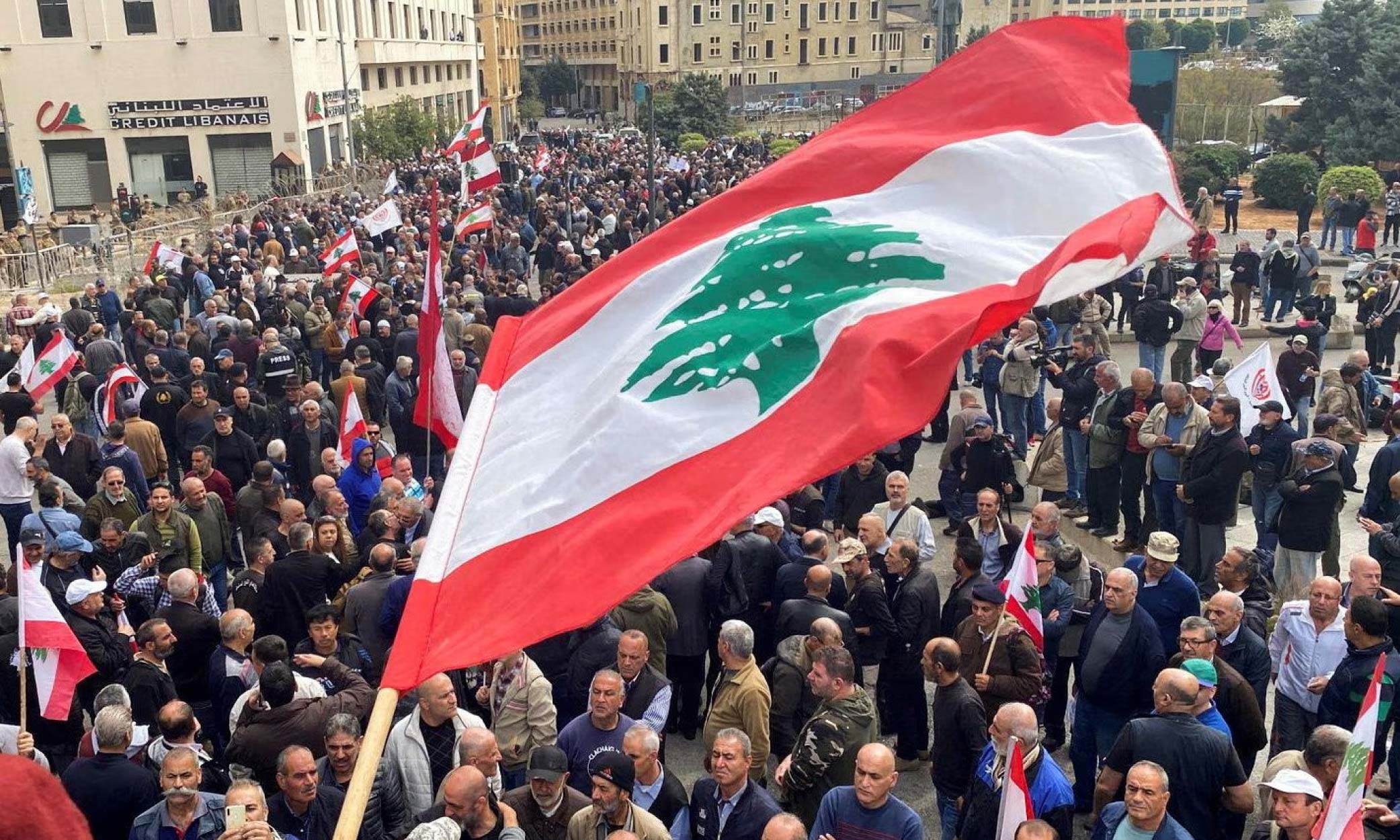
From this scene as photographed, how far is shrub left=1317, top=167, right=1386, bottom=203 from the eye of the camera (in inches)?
1321

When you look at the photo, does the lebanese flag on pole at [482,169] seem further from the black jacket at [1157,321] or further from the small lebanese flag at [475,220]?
the black jacket at [1157,321]

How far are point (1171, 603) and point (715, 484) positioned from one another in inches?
178

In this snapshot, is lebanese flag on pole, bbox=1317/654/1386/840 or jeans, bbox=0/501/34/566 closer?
lebanese flag on pole, bbox=1317/654/1386/840

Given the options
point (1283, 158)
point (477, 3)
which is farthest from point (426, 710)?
point (477, 3)

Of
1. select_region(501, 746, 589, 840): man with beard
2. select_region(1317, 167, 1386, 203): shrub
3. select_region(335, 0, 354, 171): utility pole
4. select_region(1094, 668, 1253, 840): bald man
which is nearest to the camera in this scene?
select_region(501, 746, 589, 840): man with beard

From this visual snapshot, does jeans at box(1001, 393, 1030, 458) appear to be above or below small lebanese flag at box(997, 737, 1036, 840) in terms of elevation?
below

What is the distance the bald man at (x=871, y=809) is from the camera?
544 cm

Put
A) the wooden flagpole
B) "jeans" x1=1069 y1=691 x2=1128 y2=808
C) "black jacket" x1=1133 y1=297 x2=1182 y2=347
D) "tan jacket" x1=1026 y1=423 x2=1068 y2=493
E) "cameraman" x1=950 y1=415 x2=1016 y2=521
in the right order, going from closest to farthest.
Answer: the wooden flagpole → "jeans" x1=1069 y1=691 x2=1128 y2=808 → "cameraman" x1=950 y1=415 x2=1016 y2=521 → "tan jacket" x1=1026 y1=423 x2=1068 y2=493 → "black jacket" x1=1133 y1=297 x2=1182 y2=347

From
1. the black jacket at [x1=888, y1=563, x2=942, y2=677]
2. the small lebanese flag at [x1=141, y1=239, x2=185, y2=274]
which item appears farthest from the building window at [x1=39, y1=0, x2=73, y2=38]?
the black jacket at [x1=888, y1=563, x2=942, y2=677]

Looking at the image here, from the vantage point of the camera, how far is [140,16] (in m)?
44.9

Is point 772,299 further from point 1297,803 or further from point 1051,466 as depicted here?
point 1051,466

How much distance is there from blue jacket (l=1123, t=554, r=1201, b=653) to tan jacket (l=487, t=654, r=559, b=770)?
3.49 meters

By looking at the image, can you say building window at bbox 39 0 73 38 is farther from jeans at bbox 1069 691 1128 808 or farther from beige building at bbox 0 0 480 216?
jeans at bbox 1069 691 1128 808

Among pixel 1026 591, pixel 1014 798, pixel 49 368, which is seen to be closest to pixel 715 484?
pixel 1014 798
